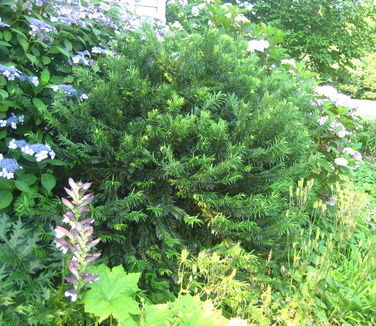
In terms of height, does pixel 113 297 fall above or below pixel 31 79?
below

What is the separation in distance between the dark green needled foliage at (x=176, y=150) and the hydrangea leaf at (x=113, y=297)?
0.89 ft

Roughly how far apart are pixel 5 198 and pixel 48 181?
22 centimetres

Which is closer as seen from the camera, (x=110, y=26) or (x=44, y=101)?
(x=44, y=101)

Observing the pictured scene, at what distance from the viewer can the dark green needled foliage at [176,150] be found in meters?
1.90

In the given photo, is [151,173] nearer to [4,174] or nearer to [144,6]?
[4,174]

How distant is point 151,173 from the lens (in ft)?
6.41

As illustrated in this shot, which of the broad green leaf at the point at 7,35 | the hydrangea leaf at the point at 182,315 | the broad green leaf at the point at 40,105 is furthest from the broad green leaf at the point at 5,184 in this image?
the hydrangea leaf at the point at 182,315

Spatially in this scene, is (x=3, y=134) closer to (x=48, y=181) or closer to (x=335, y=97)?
(x=48, y=181)

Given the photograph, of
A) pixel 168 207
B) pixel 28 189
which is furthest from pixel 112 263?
pixel 28 189

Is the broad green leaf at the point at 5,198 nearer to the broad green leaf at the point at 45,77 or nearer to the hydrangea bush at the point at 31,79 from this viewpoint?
the hydrangea bush at the point at 31,79

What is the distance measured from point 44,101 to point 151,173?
83cm

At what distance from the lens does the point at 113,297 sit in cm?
145

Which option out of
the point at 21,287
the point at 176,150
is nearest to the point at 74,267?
the point at 21,287

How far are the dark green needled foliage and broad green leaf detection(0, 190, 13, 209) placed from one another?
363 millimetres
